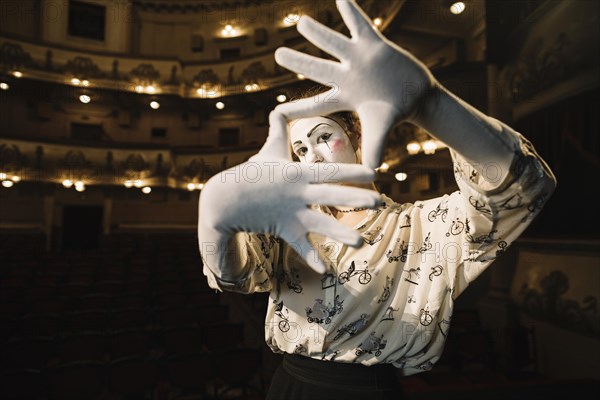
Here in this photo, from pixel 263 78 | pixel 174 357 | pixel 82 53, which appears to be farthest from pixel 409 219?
pixel 82 53

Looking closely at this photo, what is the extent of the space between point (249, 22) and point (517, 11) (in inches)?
563

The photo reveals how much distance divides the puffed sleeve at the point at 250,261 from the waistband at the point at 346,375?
29 centimetres

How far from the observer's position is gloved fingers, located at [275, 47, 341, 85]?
766 mm

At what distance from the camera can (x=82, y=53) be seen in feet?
47.0

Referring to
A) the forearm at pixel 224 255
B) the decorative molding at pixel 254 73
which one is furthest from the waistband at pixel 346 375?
the decorative molding at pixel 254 73

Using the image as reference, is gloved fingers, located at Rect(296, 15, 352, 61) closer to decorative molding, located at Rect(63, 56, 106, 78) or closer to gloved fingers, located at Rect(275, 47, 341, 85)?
gloved fingers, located at Rect(275, 47, 341, 85)

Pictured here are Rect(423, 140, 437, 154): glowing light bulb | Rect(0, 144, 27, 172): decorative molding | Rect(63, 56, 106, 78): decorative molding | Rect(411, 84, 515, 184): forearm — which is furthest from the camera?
Rect(63, 56, 106, 78): decorative molding

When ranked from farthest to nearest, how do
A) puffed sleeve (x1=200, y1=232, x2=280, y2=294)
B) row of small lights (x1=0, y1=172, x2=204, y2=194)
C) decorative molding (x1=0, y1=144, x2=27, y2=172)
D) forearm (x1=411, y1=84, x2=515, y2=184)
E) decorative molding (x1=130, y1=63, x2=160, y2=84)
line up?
decorative molding (x1=130, y1=63, x2=160, y2=84) < row of small lights (x1=0, y1=172, x2=204, y2=194) < decorative molding (x1=0, y1=144, x2=27, y2=172) < puffed sleeve (x1=200, y1=232, x2=280, y2=294) < forearm (x1=411, y1=84, x2=515, y2=184)

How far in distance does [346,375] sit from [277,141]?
74 centimetres

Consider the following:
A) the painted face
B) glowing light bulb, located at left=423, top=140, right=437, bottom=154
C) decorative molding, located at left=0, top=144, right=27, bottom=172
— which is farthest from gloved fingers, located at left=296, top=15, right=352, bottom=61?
decorative molding, located at left=0, top=144, right=27, bottom=172

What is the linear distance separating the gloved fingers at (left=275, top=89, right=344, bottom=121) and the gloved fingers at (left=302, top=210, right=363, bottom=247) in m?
0.23

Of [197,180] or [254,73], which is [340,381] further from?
[254,73]

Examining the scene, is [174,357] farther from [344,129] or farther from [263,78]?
[263,78]

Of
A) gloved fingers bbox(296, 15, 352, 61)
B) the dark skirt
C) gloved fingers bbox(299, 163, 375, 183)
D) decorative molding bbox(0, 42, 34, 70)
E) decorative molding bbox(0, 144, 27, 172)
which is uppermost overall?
decorative molding bbox(0, 42, 34, 70)
